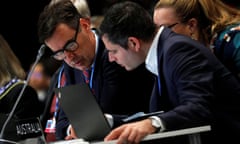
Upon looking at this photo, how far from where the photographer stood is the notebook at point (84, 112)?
6.56 ft

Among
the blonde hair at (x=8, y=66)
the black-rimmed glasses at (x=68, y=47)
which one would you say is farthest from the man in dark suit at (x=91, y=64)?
the blonde hair at (x=8, y=66)

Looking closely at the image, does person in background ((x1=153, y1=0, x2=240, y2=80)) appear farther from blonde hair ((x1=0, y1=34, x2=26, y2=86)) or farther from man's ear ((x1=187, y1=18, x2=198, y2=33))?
blonde hair ((x1=0, y1=34, x2=26, y2=86))

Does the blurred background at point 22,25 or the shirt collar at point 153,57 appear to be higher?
the shirt collar at point 153,57

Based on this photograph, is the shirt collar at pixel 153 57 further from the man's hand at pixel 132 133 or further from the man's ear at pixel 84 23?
the man's ear at pixel 84 23

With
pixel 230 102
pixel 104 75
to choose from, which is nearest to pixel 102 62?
pixel 104 75

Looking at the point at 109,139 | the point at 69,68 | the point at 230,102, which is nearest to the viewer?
the point at 109,139

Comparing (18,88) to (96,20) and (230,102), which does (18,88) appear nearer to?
(96,20)

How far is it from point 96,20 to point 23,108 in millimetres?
→ 1079

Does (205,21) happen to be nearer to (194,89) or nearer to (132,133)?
(194,89)

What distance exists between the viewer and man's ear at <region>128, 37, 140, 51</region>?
2.24 metres

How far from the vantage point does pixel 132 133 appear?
1.79m

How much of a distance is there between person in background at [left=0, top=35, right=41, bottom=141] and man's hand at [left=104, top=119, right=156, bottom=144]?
1.22 meters

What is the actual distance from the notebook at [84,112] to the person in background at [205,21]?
0.80 metres

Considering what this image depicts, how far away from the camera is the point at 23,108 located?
10.00ft
